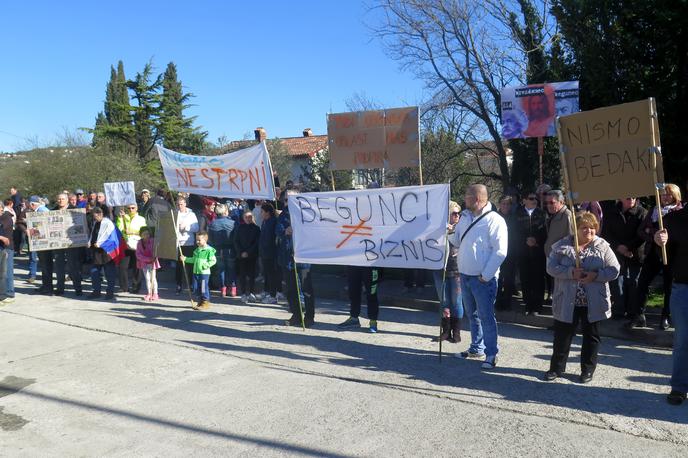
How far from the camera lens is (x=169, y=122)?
3788 cm

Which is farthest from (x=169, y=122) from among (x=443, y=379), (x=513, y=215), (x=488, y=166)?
(x=443, y=379)

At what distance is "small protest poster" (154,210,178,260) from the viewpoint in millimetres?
10722

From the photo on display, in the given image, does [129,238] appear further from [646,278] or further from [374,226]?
[646,278]

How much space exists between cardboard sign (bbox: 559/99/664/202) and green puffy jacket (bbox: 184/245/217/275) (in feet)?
21.0

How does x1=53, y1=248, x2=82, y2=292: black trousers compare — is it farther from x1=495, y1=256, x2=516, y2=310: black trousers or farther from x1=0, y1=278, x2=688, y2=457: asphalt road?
x1=495, y1=256, x2=516, y2=310: black trousers

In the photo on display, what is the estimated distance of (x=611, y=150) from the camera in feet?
18.6

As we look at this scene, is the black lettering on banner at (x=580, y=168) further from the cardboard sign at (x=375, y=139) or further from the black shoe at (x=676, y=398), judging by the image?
the cardboard sign at (x=375, y=139)

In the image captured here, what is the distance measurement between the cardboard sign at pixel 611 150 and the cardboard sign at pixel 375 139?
2907 mm

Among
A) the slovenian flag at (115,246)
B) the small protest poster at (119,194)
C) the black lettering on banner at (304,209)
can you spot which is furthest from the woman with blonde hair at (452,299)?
the small protest poster at (119,194)

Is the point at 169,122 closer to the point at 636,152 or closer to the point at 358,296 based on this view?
the point at 358,296

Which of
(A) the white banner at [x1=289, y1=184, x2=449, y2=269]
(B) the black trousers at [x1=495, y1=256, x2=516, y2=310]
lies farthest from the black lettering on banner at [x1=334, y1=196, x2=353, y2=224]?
(B) the black trousers at [x1=495, y1=256, x2=516, y2=310]

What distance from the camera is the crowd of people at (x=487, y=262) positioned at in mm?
5512

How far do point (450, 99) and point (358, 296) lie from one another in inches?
427

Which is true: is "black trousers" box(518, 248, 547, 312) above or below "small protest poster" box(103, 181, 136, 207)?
below
